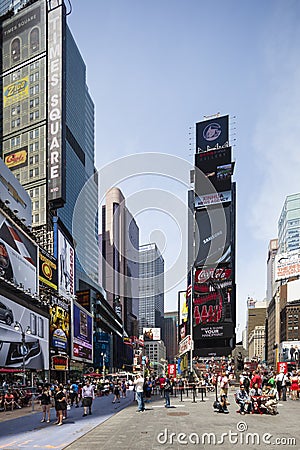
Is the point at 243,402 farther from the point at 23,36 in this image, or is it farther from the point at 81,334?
the point at 23,36

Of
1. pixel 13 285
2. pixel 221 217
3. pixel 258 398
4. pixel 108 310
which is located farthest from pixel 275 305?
pixel 258 398

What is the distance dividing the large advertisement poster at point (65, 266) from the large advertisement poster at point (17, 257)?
41.2ft

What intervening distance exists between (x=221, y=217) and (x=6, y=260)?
68080 mm

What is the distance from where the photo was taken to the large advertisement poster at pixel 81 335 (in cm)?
7825

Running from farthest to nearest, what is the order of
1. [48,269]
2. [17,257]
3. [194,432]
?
[48,269]
[17,257]
[194,432]

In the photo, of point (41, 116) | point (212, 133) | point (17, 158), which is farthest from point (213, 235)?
point (17, 158)

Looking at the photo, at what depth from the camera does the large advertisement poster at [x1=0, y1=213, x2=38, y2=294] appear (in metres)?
48.3

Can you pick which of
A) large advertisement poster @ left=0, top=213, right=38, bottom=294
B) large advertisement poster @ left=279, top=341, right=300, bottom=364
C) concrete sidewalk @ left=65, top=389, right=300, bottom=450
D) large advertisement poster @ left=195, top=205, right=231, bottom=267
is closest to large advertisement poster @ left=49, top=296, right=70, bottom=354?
large advertisement poster @ left=0, top=213, right=38, bottom=294

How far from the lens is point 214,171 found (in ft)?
366

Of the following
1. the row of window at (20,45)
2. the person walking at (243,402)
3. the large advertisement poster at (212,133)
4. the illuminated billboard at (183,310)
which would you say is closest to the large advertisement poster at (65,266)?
the illuminated billboard at (183,310)

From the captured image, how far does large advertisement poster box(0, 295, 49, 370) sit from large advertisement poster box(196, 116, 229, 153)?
67.1m

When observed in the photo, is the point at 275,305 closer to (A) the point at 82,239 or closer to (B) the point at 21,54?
(A) the point at 82,239

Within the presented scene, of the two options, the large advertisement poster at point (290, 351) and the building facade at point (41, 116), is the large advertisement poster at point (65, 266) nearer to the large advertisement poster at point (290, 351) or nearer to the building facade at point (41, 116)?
the building facade at point (41, 116)

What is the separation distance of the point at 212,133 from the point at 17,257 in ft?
243
